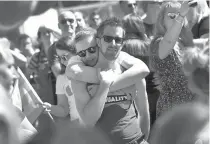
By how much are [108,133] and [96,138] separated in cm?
8

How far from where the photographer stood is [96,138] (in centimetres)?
268

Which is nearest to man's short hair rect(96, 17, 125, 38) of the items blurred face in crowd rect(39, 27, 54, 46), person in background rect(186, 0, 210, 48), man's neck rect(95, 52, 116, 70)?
man's neck rect(95, 52, 116, 70)

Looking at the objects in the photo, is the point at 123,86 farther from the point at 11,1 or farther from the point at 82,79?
the point at 11,1

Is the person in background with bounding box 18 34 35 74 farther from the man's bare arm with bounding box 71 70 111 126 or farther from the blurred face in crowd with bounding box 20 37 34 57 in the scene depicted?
the man's bare arm with bounding box 71 70 111 126

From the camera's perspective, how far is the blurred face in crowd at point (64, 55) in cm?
359

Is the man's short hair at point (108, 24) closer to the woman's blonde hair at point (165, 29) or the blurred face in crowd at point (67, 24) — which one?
the woman's blonde hair at point (165, 29)

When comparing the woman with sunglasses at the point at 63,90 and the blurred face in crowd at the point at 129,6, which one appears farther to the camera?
the blurred face in crowd at the point at 129,6

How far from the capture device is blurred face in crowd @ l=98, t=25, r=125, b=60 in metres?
2.74

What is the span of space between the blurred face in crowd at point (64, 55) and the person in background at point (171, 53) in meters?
0.65

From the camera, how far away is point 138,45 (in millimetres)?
3793

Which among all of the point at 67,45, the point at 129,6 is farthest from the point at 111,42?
the point at 129,6

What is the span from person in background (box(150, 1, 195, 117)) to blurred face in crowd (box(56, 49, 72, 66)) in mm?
649

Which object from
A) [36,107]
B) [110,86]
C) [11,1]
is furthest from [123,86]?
[11,1]

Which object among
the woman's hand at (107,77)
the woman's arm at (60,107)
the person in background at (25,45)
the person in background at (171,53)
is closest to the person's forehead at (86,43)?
the woman's hand at (107,77)
